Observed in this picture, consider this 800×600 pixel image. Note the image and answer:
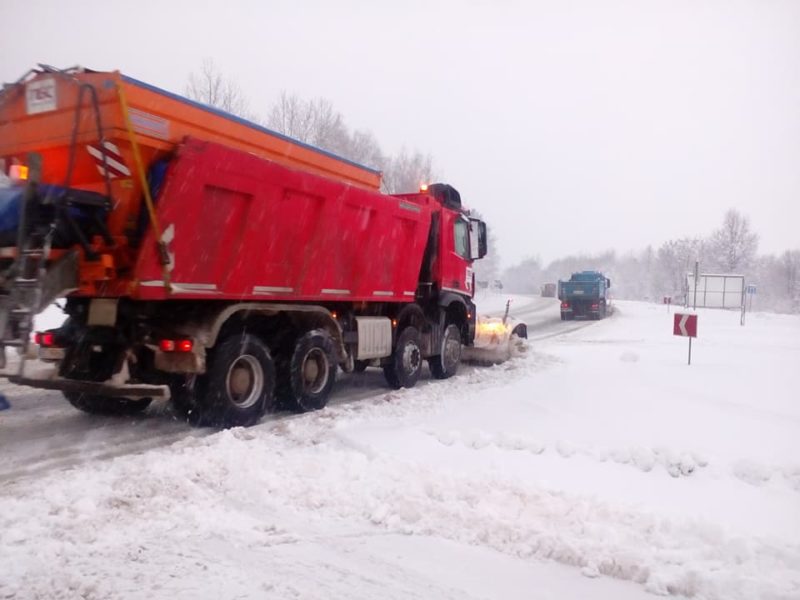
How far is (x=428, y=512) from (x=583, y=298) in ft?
103

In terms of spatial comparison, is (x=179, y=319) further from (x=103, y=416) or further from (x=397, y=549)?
(x=397, y=549)

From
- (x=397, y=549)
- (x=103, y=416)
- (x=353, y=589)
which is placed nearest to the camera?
(x=353, y=589)

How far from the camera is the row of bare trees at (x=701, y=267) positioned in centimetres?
6594

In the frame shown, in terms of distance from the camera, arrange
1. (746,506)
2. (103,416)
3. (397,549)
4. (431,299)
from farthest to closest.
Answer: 1. (431,299)
2. (103,416)
3. (746,506)
4. (397,549)

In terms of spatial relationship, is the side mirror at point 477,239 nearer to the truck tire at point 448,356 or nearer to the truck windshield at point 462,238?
the truck windshield at point 462,238

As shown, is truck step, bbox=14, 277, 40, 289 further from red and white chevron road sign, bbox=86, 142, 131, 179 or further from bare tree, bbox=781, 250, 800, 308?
bare tree, bbox=781, 250, 800, 308

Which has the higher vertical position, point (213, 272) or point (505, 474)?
point (213, 272)

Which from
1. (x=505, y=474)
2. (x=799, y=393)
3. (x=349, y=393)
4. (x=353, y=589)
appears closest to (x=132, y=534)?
(x=353, y=589)

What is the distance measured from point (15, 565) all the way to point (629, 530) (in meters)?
3.61

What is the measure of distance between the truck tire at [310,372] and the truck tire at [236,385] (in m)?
0.33

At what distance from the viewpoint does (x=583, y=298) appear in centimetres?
3412

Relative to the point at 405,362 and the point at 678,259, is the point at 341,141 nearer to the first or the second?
the point at 405,362

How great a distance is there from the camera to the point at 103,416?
24.1ft

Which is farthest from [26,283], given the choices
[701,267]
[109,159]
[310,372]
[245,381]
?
[701,267]
